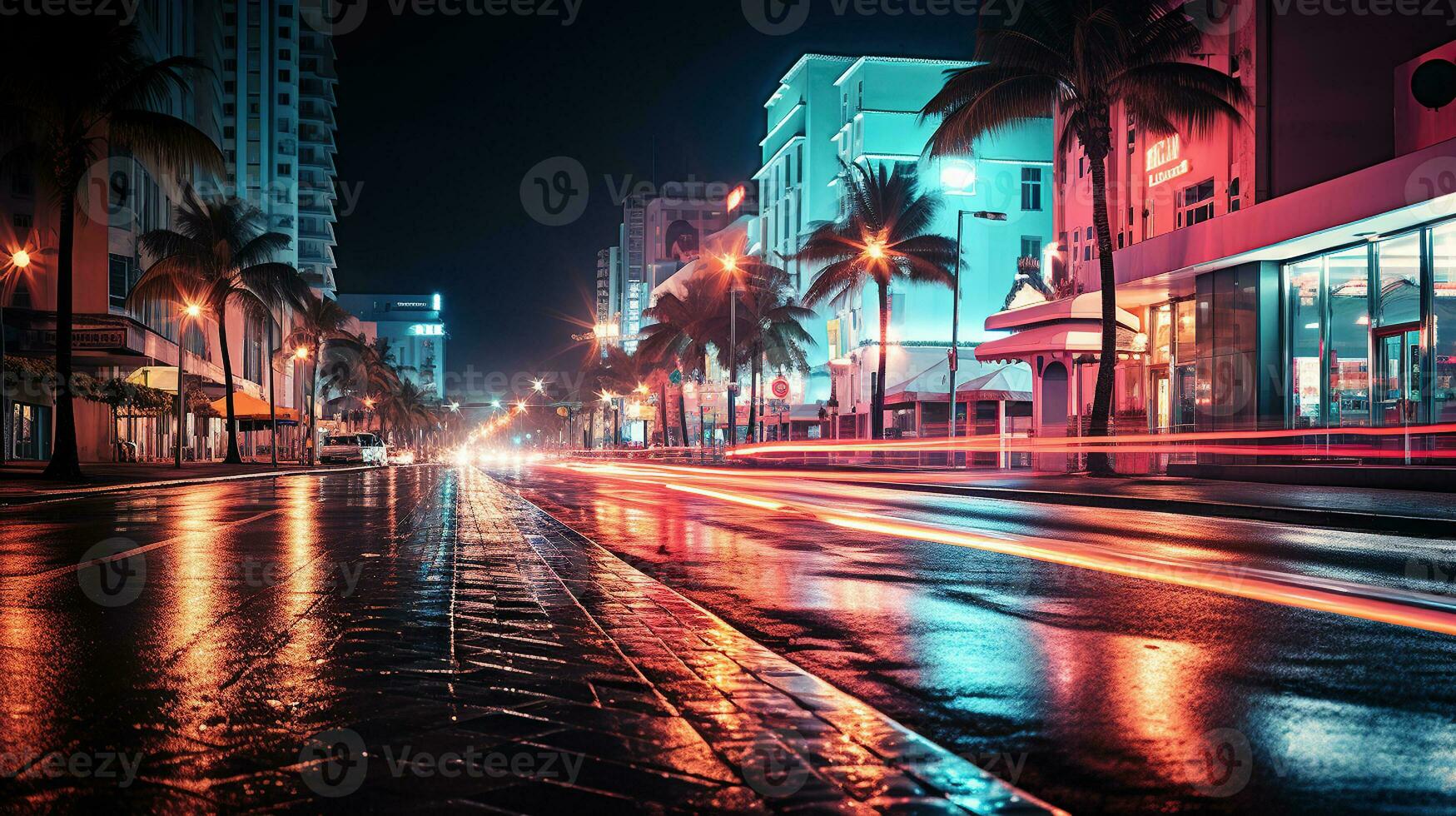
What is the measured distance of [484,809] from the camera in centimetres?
386

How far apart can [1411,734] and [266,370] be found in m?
101

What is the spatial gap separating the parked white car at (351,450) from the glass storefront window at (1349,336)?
49.8 metres

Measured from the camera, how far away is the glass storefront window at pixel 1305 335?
30516 mm

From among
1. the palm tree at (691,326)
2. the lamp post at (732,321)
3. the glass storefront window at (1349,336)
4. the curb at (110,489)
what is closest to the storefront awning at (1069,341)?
the glass storefront window at (1349,336)

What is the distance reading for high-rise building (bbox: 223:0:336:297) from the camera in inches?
4550

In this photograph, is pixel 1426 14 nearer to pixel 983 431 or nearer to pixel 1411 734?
pixel 983 431

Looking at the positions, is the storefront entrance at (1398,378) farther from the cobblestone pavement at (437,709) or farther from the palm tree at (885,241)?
the cobblestone pavement at (437,709)

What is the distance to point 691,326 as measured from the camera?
234 feet

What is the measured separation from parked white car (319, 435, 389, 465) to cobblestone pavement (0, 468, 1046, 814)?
5722cm

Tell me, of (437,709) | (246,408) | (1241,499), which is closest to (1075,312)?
(1241,499)

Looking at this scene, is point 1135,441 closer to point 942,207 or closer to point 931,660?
point 931,660

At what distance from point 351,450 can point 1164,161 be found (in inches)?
1767

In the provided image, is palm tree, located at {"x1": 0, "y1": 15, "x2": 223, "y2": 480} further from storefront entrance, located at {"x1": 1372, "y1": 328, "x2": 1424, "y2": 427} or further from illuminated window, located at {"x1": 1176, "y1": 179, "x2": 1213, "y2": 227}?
storefront entrance, located at {"x1": 1372, "y1": 328, "x2": 1424, "y2": 427}

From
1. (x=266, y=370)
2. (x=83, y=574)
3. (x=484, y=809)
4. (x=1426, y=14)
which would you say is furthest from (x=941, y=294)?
(x=484, y=809)
